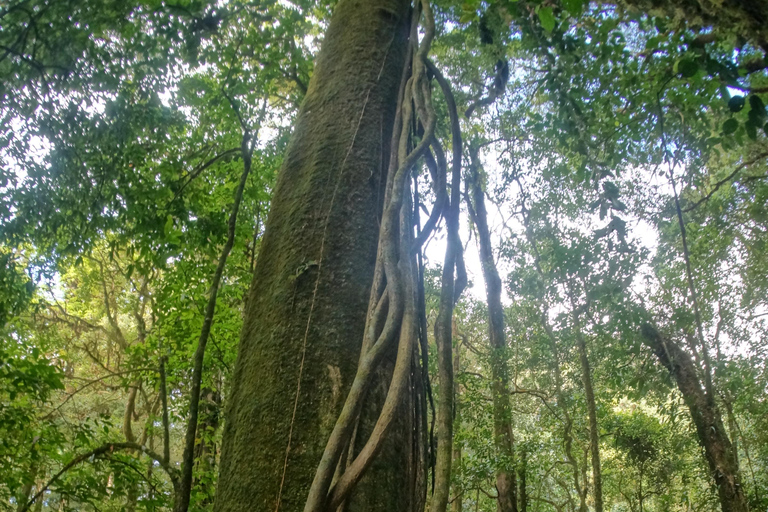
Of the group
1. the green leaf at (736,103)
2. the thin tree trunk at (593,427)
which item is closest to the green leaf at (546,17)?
the green leaf at (736,103)

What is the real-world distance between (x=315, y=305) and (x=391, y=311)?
0.19m

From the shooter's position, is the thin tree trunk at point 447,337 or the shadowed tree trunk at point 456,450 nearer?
the thin tree trunk at point 447,337

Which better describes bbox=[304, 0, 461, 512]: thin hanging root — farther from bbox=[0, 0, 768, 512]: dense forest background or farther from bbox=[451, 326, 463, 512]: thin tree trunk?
bbox=[451, 326, 463, 512]: thin tree trunk

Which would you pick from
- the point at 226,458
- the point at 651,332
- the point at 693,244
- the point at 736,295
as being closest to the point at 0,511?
the point at 226,458

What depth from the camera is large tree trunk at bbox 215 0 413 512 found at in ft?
3.07

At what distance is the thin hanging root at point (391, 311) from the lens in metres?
0.87

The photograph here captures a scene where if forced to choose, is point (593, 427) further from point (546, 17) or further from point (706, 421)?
point (546, 17)

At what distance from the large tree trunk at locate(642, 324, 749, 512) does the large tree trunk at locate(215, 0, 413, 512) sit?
5.49m

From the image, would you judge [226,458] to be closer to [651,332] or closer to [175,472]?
[175,472]

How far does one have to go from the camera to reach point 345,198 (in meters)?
1.32

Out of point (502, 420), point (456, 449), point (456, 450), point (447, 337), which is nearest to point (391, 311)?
point (447, 337)

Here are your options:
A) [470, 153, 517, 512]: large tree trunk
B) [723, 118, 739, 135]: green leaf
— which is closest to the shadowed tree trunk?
[470, 153, 517, 512]: large tree trunk

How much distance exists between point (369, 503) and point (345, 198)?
761 millimetres

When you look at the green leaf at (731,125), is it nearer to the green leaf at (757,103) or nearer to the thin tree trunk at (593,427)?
the green leaf at (757,103)
